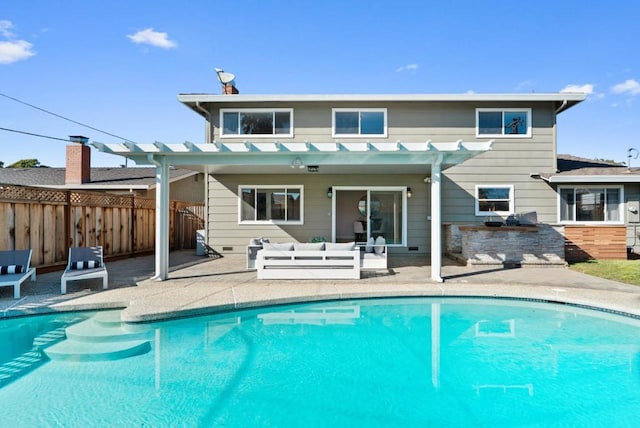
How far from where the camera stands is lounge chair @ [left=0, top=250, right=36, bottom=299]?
6536mm

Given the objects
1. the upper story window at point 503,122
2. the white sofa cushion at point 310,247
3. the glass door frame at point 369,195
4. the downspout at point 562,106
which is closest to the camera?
the white sofa cushion at point 310,247

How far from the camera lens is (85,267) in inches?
303

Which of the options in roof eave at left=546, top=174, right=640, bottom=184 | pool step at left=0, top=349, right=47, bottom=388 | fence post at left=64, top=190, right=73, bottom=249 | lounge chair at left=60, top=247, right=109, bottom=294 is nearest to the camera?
pool step at left=0, top=349, right=47, bottom=388

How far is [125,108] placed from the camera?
2078 cm

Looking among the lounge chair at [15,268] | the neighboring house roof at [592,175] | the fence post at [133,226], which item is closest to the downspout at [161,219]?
the lounge chair at [15,268]

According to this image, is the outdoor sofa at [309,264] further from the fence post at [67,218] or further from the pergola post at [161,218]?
the fence post at [67,218]

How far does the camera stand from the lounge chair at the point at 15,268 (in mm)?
6536

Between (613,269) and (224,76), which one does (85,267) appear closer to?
(224,76)

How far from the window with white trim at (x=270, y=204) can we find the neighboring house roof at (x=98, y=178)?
15.6 feet

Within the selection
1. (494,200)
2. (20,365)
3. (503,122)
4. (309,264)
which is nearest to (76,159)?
(309,264)

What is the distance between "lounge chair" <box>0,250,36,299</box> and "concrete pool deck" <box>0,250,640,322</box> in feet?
1.00

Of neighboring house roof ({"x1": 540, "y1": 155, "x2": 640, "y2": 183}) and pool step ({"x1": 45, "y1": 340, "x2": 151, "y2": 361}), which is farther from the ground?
neighboring house roof ({"x1": 540, "y1": 155, "x2": 640, "y2": 183})

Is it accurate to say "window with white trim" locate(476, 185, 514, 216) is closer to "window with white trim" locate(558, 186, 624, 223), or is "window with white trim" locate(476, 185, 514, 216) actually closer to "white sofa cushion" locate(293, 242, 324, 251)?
"window with white trim" locate(558, 186, 624, 223)

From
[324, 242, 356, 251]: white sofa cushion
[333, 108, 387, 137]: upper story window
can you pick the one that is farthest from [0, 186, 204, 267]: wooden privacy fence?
[333, 108, 387, 137]: upper story window
